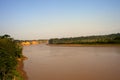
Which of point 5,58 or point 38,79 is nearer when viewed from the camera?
point 5,58

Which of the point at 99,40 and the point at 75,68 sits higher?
the point at 99,40

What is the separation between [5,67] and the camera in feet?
37.2

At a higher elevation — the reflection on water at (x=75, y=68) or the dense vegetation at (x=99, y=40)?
the dense vegetation at (x=99, y=40)

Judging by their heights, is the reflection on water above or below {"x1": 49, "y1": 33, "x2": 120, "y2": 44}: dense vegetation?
below

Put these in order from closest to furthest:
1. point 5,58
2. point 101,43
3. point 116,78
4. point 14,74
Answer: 1. point 5,58
2. point 14,74
3. point 116,78
4. point 101,43

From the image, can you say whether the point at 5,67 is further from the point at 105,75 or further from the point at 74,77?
the point at 105,75

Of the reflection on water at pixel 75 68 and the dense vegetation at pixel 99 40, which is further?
the dense vegetation at pixel 99 40

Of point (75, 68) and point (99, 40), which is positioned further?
point (99, 40)

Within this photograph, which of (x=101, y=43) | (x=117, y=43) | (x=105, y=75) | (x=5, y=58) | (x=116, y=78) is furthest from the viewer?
(x=101, y=43)

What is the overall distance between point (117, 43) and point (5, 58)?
57754 millimetres

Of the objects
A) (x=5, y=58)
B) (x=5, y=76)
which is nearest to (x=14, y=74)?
(x=5, y=76)

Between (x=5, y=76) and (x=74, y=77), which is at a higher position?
(x=5, y=76)

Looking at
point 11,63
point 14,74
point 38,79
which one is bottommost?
point 38,79

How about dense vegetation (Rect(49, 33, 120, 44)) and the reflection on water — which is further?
dense vegetation (Rect(49, 33, 120, 44))
